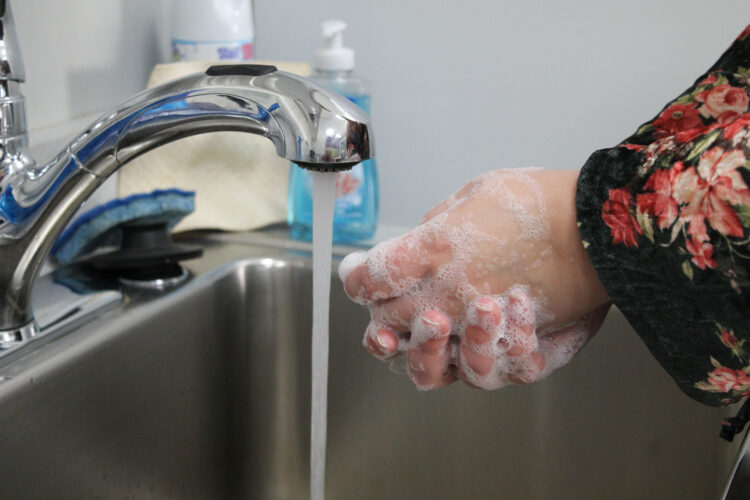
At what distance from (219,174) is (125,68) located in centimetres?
15

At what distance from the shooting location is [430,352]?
0.53m

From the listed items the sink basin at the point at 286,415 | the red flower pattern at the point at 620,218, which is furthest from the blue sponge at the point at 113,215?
the red flower pattern at the point at 620,218

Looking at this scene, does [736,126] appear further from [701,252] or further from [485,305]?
[485,305]

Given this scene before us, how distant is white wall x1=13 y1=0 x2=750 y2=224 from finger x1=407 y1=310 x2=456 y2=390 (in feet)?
1.22

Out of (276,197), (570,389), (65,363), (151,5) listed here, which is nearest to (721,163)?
(570,389)

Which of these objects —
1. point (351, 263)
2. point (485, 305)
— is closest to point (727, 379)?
point (485, 305)

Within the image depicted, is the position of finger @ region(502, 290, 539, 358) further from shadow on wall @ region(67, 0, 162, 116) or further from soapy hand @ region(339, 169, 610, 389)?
shadow on wall @ region(67, 0, 162, 116)

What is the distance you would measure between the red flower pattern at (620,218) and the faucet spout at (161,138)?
15cm

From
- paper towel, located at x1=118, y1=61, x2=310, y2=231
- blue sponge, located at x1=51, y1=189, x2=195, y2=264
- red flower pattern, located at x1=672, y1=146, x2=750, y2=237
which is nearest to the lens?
red flower pattern, located at x1=672, y1=146, x2=750, y2=237

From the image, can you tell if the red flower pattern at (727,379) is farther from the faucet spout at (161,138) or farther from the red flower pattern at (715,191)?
the faucet spout at (161,138)

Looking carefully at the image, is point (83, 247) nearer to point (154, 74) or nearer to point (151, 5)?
point (154, 74)

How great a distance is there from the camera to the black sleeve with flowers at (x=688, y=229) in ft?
1.31

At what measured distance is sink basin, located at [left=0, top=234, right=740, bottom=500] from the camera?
1.90 ft

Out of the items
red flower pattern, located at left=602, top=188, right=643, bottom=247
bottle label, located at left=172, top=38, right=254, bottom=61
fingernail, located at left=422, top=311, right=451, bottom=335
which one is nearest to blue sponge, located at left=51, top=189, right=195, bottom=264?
bottle label, located at left=172, top=38, right=254, bottom=61
